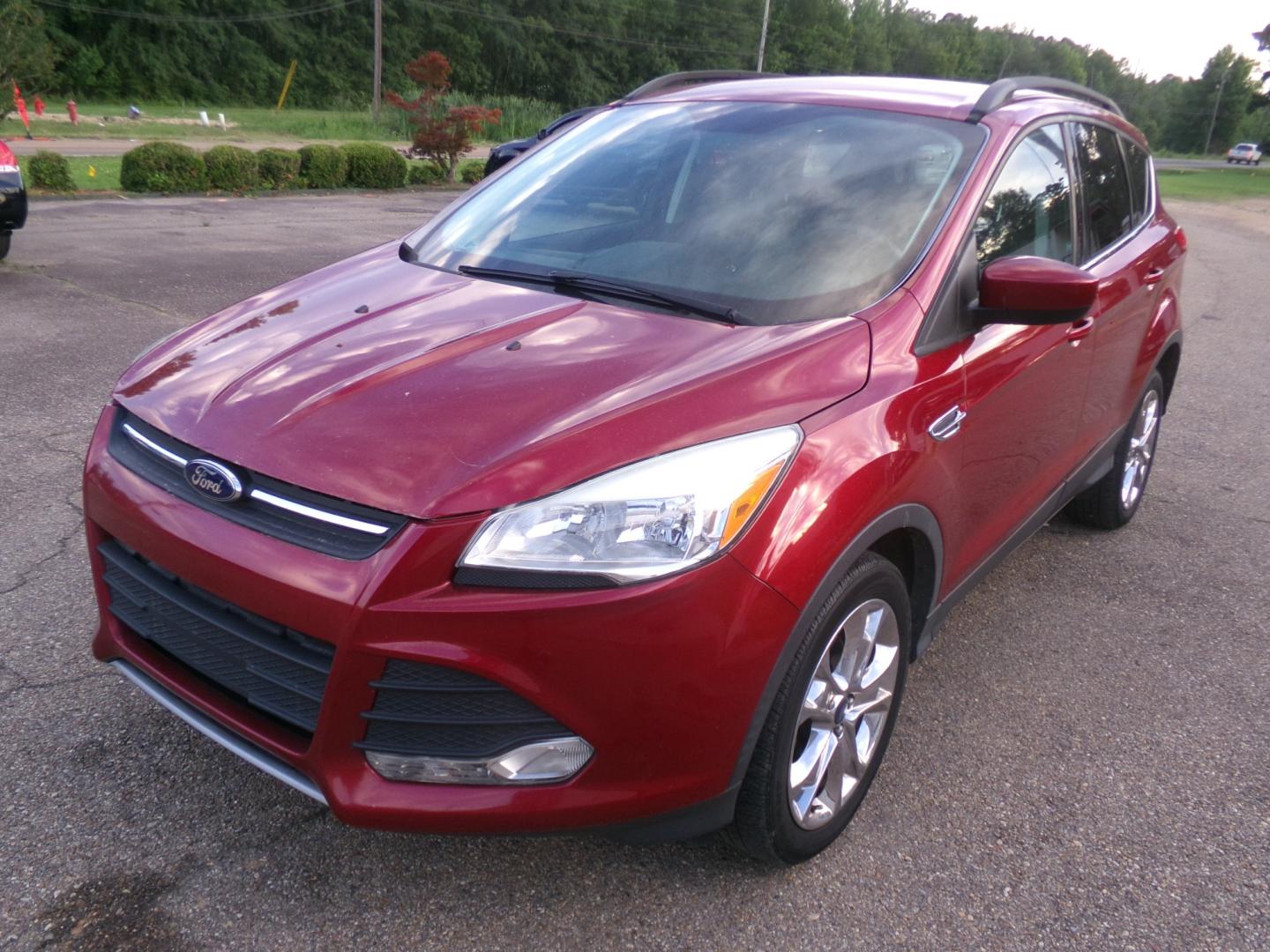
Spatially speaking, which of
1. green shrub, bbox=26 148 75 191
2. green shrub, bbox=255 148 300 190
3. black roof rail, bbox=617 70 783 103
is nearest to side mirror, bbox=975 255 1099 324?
black roof rail, bbox=617 70 783 103

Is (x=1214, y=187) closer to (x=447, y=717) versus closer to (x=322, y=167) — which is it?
(x=322, y=167)

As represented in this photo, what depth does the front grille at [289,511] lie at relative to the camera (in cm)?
198

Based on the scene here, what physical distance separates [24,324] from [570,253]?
5708 millimetres

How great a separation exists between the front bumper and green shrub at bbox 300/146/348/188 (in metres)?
17.3

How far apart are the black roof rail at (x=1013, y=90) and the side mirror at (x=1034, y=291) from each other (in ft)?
2.29

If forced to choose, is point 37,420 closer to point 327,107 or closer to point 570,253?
point 570,253

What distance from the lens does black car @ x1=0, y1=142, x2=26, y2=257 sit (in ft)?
26.2

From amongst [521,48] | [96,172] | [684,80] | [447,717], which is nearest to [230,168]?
[96,172]

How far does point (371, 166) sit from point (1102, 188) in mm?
17083

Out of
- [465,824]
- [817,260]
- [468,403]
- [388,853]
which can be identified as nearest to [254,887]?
[388,853]

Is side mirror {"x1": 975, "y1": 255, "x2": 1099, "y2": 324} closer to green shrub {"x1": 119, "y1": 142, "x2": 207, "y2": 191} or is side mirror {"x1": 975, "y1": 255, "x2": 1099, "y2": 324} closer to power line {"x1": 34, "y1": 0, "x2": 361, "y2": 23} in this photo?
green shrub {"x1": 119, "y1": 142, "x2": 207, "y2": 191}

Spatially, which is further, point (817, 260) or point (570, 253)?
point (570, 253)

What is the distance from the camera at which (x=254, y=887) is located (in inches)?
92.4

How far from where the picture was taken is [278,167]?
1730 centimetres
